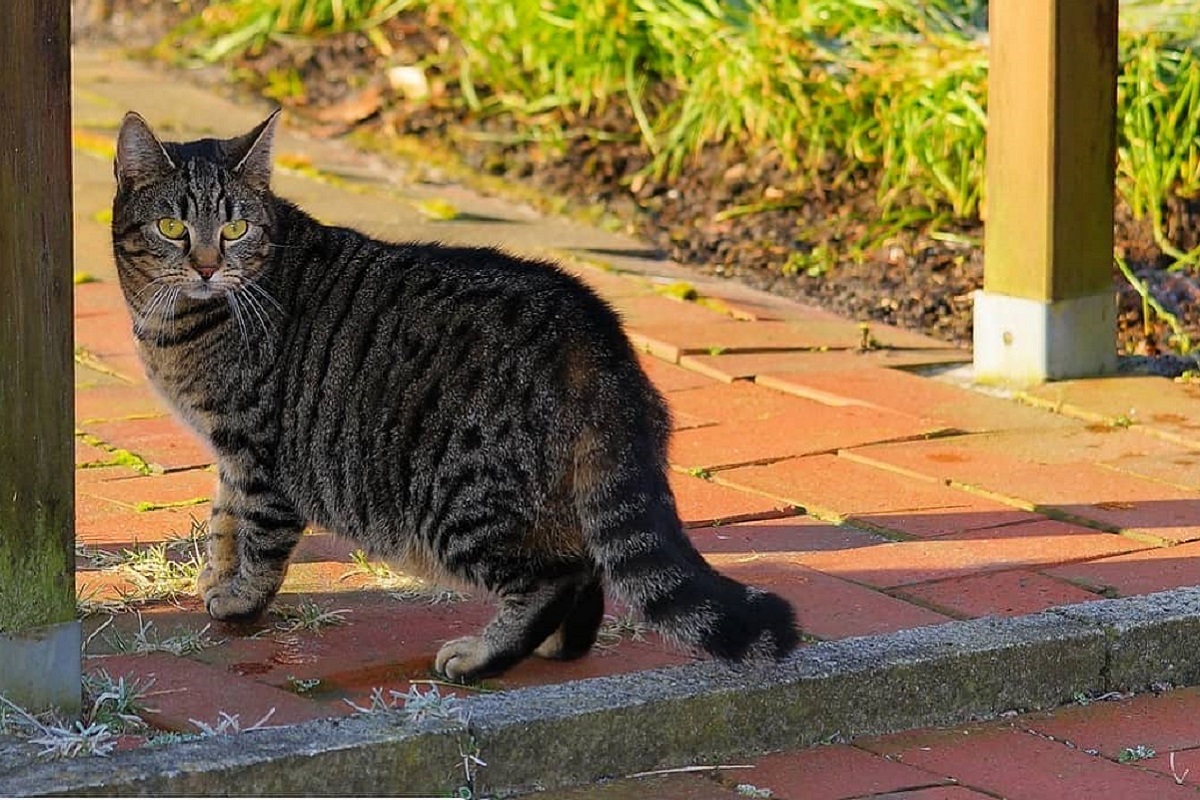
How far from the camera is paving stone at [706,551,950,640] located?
12.5 feet

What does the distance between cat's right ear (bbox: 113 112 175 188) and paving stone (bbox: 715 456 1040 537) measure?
5.12ft

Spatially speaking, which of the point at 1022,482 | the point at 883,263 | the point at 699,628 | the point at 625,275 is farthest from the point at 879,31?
the point at 699,628

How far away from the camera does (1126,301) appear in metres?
6.26

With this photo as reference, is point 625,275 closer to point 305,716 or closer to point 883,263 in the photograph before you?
point 883,263

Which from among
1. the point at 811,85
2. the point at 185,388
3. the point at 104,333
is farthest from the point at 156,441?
the point at 811,85

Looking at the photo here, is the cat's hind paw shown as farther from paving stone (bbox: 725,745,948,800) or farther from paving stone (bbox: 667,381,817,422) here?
paving stone (bbox: 667,381,817,422)

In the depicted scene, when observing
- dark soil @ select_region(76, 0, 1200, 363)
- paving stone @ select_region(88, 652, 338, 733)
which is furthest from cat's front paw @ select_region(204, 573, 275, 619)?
dark soil @ select_region(76, 0, 1200, 363)

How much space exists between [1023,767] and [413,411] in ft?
4.10

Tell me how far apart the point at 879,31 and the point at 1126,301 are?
5.69ft

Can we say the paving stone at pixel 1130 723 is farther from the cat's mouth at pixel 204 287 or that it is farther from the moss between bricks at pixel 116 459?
the moss between bricks at pixel 116 459

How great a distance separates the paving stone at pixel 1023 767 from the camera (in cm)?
324

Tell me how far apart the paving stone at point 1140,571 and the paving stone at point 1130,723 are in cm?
32

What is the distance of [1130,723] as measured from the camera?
141 inches

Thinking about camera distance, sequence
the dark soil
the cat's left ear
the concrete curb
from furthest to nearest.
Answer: the dark soil < the cat's left ear < the concrete curb
